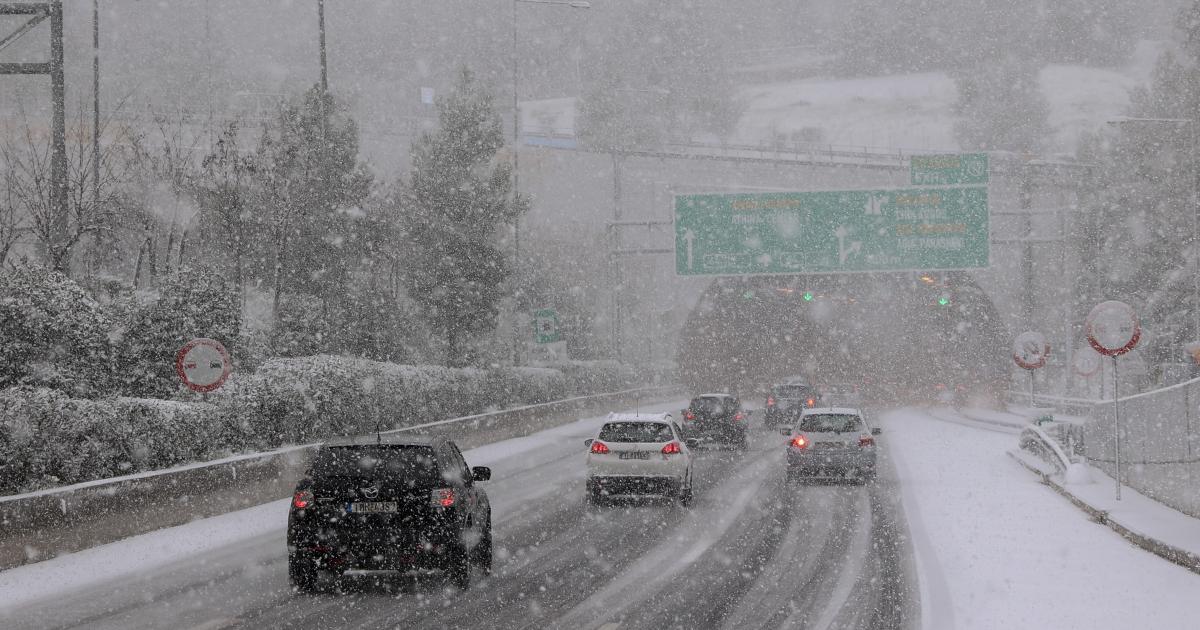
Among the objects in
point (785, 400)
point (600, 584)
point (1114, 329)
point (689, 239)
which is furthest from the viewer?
point (785, 400)

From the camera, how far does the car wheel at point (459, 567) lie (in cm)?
1188

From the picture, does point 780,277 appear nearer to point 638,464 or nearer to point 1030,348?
point 1030,348

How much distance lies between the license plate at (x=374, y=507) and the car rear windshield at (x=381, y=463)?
0.24m

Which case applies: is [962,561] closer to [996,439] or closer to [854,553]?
[854,553]

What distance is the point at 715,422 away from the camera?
34156 mm

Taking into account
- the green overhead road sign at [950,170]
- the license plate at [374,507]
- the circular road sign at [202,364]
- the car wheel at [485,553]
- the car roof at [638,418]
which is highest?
the green overhead road sign at [950,170]

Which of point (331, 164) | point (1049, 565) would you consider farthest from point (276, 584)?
point (331, 164)

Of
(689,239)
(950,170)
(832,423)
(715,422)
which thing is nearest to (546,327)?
(689,239)

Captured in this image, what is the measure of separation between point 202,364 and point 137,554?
383cm

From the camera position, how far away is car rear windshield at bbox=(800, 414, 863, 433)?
939 inches

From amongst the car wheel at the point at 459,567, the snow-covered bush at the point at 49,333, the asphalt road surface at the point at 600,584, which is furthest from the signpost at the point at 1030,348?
the car wheel at the point at 459,567

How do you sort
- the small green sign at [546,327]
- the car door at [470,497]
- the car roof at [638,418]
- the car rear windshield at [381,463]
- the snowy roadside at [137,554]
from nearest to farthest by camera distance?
the car rear windshield at [381,463] → the car door at [470,497] → the snowy roadside at [137,554] → the car roof at [638,418] → the small green sign at [546,327]

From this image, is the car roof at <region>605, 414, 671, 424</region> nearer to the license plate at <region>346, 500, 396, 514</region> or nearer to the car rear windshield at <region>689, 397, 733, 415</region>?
the license plate at <region>346, 500, 396, 514</region>

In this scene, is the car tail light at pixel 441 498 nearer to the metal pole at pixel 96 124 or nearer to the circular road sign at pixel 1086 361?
the metal pole at pixel 96 124
